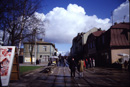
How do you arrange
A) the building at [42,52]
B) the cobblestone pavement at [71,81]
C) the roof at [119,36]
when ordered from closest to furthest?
1. the cobblestone pavement at [71,81]
2. the roof at [119,36]
3. the building at [42,52]

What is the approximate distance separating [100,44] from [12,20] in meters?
20.6

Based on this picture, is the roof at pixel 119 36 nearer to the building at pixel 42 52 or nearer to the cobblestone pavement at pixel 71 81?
the cobblestone pavement at pixel 71 81

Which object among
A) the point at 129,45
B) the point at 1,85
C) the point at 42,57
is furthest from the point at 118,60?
the point at 42,57

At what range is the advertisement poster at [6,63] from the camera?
7.72 meters

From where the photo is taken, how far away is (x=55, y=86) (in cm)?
912

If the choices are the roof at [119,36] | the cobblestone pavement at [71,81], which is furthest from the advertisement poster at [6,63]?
the roof at [119,36]

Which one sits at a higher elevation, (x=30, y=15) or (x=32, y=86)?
(x=30, y=15)

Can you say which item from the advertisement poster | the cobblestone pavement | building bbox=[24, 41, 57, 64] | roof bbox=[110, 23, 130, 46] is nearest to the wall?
roof bbox=[110, 23, 130, 46]

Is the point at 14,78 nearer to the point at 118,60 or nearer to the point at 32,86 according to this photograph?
the point at 32,86

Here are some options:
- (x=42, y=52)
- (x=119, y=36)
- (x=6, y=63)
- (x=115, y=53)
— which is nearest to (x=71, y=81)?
(x=6, y=63)

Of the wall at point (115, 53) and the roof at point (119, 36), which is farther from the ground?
the roof at point (119, 36)

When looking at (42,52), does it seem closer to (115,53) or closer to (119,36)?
(115,53)

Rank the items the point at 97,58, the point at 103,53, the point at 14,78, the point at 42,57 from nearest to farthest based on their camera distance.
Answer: the point at 14,78
the point at 103,53
the point at 97,58
the point at 42,57

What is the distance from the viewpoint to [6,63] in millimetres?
8031
